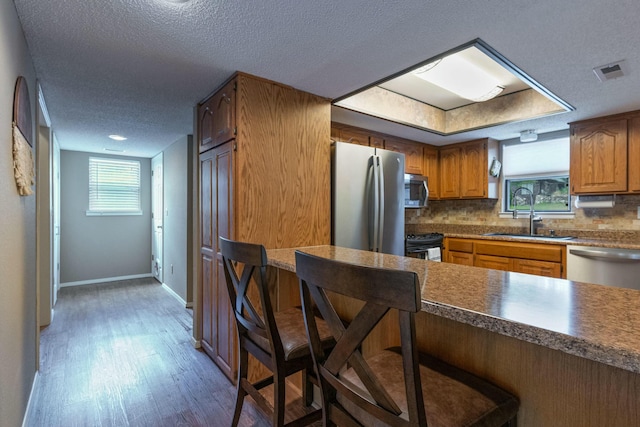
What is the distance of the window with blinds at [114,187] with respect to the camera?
513 cm

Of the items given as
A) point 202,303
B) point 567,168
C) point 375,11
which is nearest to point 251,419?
point 202,303

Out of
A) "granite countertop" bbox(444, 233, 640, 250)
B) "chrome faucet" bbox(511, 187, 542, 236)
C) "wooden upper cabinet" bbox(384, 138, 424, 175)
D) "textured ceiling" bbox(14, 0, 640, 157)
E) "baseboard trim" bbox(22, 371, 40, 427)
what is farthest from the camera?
"wooden upper cabinet" bbox(384, 138, 424, 175)

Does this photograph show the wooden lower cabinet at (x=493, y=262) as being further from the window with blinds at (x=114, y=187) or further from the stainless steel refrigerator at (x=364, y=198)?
the window with blinds at (x=114, y=187)

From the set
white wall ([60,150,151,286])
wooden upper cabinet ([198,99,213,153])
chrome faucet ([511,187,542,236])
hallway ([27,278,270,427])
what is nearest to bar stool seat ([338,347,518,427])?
hallway ([27,278,270,427])

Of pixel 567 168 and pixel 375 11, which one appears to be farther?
pixel 567 168

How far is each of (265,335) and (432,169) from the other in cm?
372

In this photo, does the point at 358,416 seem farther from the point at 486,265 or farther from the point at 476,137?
the point at 476,137

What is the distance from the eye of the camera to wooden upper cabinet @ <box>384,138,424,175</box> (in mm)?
3848

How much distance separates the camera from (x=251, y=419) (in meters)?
1.86

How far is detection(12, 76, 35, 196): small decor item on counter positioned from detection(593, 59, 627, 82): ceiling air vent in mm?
3310

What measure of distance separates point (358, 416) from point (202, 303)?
2.27m

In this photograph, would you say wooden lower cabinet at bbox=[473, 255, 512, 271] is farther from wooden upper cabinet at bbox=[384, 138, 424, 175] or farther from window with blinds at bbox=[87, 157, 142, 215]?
window with blinds at bbox=[87, 157, 142, 215]

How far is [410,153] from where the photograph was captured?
13.3 feet

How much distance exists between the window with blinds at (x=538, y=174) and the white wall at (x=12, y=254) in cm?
467
